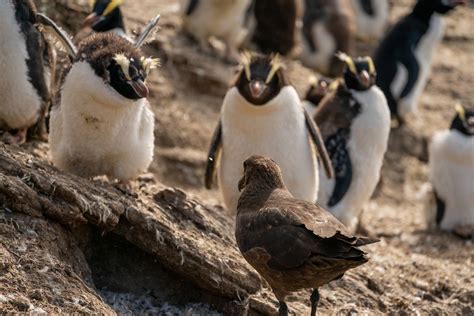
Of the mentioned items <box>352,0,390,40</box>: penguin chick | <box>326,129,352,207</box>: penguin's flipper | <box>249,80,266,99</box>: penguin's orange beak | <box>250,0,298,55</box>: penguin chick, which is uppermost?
<box>249,80,266,99</box>: penguin's orange beak

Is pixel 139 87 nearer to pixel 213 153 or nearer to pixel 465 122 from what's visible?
pixel 213 153

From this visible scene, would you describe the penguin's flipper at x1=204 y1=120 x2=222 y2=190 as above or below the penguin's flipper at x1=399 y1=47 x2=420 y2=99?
above

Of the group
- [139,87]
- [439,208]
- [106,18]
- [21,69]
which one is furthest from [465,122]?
[21,69]

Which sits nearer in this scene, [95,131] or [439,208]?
[95,131]

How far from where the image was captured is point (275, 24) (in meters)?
12.9

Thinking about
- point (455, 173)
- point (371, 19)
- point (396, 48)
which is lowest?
point (371, 19)

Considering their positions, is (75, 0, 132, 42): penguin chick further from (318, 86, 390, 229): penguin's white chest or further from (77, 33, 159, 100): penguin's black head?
(318, 86, 390, 229): penguin's white chest

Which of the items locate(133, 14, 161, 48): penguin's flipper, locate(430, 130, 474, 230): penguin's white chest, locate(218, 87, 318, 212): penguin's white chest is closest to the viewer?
locate(133, 14, 161, 48): penguin's flipper

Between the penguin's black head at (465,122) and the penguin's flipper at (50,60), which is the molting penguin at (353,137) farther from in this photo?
the penguin's flipper at (50,60)

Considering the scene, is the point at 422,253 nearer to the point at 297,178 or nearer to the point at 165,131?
the point at 297,178

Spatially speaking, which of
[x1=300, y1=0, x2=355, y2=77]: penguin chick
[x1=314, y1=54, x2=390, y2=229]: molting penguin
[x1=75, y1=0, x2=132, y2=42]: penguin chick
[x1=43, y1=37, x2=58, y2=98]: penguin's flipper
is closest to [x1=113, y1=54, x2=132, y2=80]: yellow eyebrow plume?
[x1=43, y1=37, x2=58, y2=98]: penguin's flipper

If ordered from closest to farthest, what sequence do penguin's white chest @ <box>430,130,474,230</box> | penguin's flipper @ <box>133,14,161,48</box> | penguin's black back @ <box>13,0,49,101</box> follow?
penguin's black back @ <box>13,0,49,101</box> → penguin's flipper @ <box>133,14,161,48</box> → penguin's white chest @ <box>430,130,474,230</box>

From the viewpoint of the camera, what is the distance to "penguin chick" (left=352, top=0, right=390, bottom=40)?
15719mm

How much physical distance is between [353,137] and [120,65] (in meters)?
2.80
